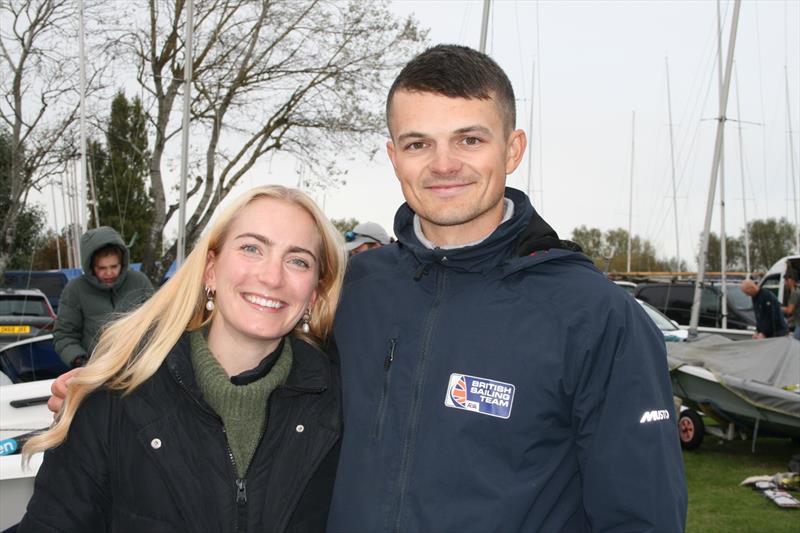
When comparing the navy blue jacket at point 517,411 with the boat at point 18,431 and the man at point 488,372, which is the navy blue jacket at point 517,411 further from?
the boat at point 18,431

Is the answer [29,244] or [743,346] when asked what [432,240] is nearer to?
[743,346]

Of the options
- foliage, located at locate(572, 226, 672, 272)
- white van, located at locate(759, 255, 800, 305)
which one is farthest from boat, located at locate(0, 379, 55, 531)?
foliage, located at locate(572, 226, 672, 272)

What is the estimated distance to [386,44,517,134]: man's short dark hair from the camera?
2309 mm

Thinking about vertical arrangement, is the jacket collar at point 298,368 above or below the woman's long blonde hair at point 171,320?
below

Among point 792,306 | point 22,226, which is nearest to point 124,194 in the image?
point 22,226

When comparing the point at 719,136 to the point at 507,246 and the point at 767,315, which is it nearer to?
the point at 767,315

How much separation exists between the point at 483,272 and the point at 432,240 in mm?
282

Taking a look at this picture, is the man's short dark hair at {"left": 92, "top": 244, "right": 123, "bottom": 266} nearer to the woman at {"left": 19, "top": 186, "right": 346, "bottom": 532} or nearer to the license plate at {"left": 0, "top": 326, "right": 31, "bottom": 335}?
the woman at {"left": 19, "top": 186, "right": 346, "bottom": 532}

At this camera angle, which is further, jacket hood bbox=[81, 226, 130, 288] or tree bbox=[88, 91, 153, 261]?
tree bbox=[88, 91, 153, 261]

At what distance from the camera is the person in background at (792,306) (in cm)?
1327

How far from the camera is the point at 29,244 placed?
40938 mm

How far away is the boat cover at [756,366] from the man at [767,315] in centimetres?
361

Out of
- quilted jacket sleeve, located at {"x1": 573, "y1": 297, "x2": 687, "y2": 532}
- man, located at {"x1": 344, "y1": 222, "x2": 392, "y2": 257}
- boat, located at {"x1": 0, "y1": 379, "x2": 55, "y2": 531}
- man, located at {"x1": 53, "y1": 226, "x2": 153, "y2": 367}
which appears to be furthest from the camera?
man, located at {"x1": 344, "y1": 222, "x2": 392, "y2": 257}

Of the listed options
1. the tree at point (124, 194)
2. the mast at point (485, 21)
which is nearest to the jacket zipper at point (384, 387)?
the mast at point (485, 21)
